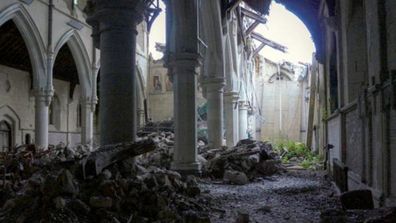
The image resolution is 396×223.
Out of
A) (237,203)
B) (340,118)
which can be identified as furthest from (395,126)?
(340,118)

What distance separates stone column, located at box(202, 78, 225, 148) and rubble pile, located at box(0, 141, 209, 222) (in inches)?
282

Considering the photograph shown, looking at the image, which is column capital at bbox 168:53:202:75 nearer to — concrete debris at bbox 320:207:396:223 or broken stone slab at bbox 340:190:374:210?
broken stone slab at bbox 340:190:374:210

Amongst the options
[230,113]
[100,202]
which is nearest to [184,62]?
[100,202]

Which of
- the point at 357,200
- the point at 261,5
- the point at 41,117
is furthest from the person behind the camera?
the point at 261,5

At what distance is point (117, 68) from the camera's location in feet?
18.2

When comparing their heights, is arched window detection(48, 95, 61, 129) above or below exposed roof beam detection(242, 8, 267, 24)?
below

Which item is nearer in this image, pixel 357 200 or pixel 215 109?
pixel 357 200

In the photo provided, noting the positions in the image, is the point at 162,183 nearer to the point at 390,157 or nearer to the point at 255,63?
the point at 390,157

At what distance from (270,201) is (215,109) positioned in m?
6.49

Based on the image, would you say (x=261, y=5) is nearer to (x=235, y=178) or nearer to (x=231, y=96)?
(x=231, y=96)

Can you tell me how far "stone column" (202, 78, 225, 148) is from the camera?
13.1 m

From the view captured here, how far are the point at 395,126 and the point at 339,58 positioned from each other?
16.2 ft

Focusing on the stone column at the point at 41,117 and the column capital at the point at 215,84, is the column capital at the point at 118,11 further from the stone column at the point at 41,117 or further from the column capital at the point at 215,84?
the stone column at the point at 41,117

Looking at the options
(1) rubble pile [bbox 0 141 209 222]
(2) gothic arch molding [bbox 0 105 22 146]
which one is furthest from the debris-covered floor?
(2) gothic arch molding [bbox 0 105 22 146]
